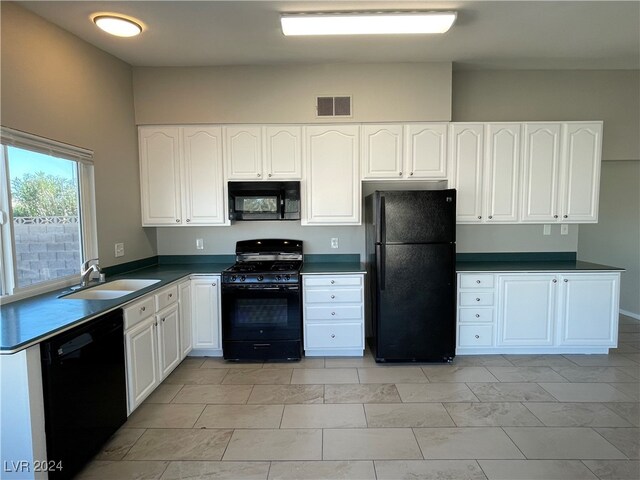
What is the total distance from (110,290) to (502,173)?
3.75 m

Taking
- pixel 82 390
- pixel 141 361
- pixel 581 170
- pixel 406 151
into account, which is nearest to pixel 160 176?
pixel 141 361

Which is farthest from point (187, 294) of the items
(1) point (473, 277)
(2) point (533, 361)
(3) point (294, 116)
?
(2) point (533, 361)

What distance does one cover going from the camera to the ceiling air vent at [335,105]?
11.0ft

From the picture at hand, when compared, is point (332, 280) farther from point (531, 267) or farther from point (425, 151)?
point (531, 267)

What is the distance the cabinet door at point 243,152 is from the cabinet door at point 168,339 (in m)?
1.41

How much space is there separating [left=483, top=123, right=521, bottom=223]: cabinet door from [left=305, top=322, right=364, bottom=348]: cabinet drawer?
5.77 ft

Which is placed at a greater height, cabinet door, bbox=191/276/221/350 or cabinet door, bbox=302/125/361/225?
cabinet door, bbox=302/125/361/225

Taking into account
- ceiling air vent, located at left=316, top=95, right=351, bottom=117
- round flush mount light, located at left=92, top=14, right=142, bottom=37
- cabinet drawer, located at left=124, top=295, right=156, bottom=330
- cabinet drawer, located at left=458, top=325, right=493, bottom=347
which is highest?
round flush mount light, located at left=92, top=14, right=142, bottom=37

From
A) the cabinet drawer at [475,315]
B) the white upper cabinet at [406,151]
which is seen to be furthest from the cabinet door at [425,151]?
the cabinet drawer at [475,315]

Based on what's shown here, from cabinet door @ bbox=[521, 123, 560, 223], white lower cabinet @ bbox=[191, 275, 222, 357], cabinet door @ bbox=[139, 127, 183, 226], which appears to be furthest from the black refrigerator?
cabinet door @ bbox=[139, 127, 183, 226]

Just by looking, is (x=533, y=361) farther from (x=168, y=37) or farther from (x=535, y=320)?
(x=168, y=37)

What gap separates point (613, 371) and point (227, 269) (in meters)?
3.65

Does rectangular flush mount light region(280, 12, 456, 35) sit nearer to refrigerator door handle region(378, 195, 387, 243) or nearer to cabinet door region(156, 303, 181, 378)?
refrigerator door handle region(378, 195, 387, 243)

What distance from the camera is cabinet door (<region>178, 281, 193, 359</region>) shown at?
10.2 ft
